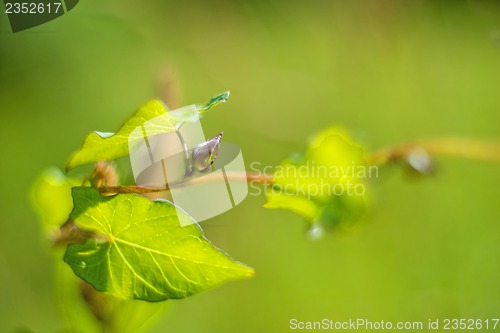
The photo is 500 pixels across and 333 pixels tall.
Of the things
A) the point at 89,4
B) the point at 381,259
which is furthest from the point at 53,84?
the point at 381,259

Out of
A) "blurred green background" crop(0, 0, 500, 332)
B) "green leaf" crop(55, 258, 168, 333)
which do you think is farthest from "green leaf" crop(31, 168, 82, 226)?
"blurred green background" crop(0, 0, 500, 332)

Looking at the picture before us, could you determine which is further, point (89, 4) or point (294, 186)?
point (89, 4)

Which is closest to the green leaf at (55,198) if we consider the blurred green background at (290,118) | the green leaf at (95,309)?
the green leaf at (95,309)

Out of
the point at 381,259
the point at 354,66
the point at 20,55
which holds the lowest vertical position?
the point at 381,259

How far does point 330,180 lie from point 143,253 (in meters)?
0.14

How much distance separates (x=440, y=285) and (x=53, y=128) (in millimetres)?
605

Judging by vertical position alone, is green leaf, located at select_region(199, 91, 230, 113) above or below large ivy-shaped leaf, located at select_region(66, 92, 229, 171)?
above

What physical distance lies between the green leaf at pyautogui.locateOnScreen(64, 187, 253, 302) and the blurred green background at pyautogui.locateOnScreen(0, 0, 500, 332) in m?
0.40

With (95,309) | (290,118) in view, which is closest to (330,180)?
(95,309)

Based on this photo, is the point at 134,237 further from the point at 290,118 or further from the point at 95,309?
the point at 290,118

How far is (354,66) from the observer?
115 centimetres

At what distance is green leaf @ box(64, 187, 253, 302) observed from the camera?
181 mm

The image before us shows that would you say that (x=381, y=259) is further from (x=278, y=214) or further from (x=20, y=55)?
(x=20, y=55)

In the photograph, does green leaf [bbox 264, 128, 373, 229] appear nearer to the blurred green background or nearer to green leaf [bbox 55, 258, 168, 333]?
green leaf [bbox 55, 258, 168, 333]
